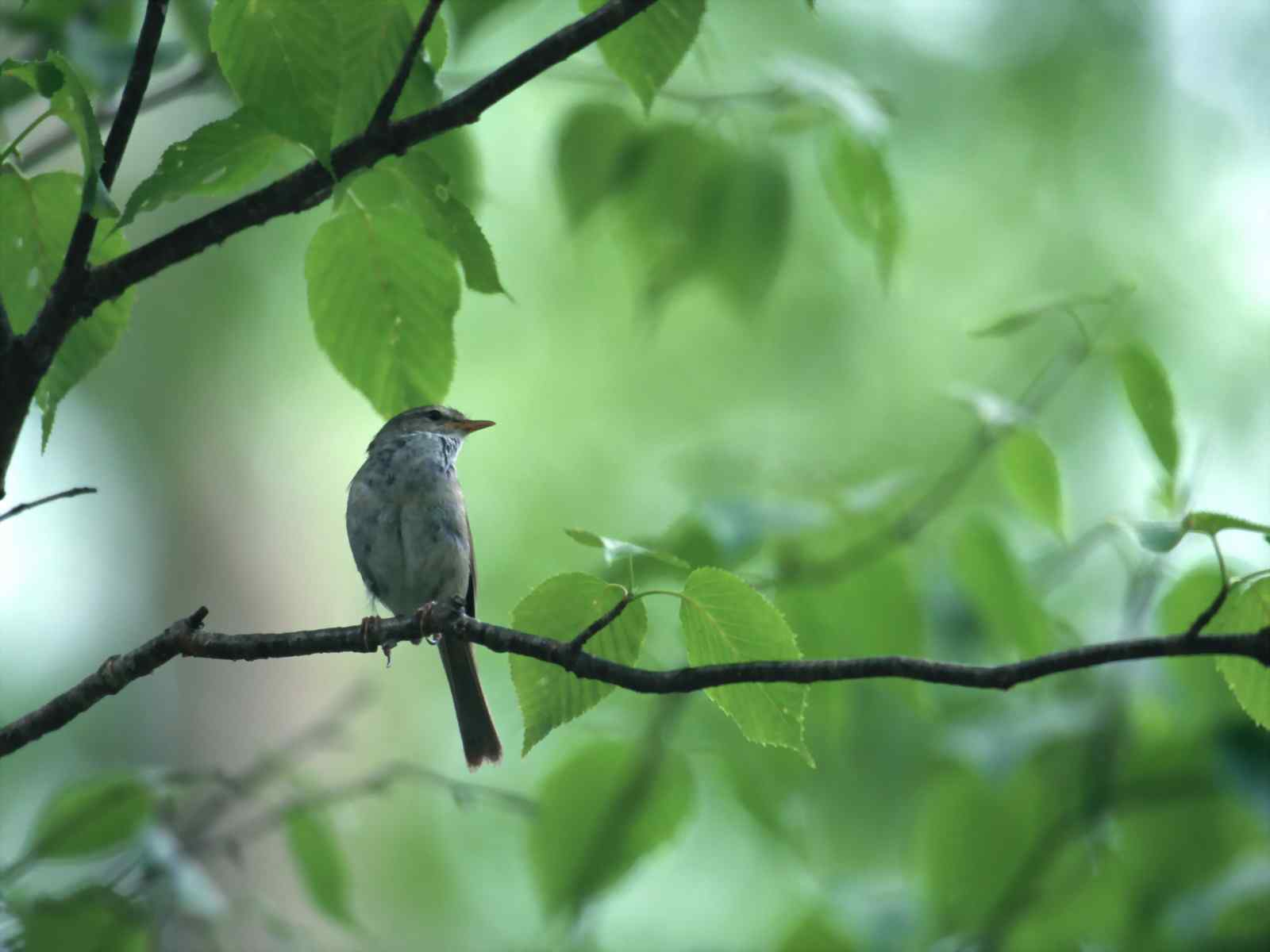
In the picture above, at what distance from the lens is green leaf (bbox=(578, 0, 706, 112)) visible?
7.43ft

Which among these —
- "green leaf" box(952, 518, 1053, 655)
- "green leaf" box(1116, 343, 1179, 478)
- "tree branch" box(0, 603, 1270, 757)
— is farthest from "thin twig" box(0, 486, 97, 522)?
"green leaf" box(952, 518, 1053, 655)

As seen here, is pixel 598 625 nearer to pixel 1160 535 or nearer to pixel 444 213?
pixel 444 213

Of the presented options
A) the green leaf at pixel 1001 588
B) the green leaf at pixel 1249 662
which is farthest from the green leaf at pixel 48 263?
the green leaf at pixel 1001 588

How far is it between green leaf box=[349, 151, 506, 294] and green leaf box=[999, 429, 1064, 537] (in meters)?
1.56

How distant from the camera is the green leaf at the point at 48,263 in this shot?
227 centimetres

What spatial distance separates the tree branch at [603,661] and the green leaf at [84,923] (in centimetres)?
103

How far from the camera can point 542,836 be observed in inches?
152

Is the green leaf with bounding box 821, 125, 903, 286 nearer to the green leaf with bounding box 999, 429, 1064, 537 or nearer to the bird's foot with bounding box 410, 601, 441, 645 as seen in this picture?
the green leaf with bounding box 999, 429, 1064, 537

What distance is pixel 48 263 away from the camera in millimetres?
2344

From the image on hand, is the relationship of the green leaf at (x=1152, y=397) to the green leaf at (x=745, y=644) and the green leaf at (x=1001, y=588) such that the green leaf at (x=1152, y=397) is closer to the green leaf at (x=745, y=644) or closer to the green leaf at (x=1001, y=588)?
the green leaf at (x=1001, y=588)

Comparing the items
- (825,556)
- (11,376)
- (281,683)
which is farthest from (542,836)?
(281,683)

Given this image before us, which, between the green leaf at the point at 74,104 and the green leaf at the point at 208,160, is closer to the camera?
the green leaf at the point at 74,104

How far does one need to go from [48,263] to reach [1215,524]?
207 centimetres

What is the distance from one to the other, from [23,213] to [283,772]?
2190mm
